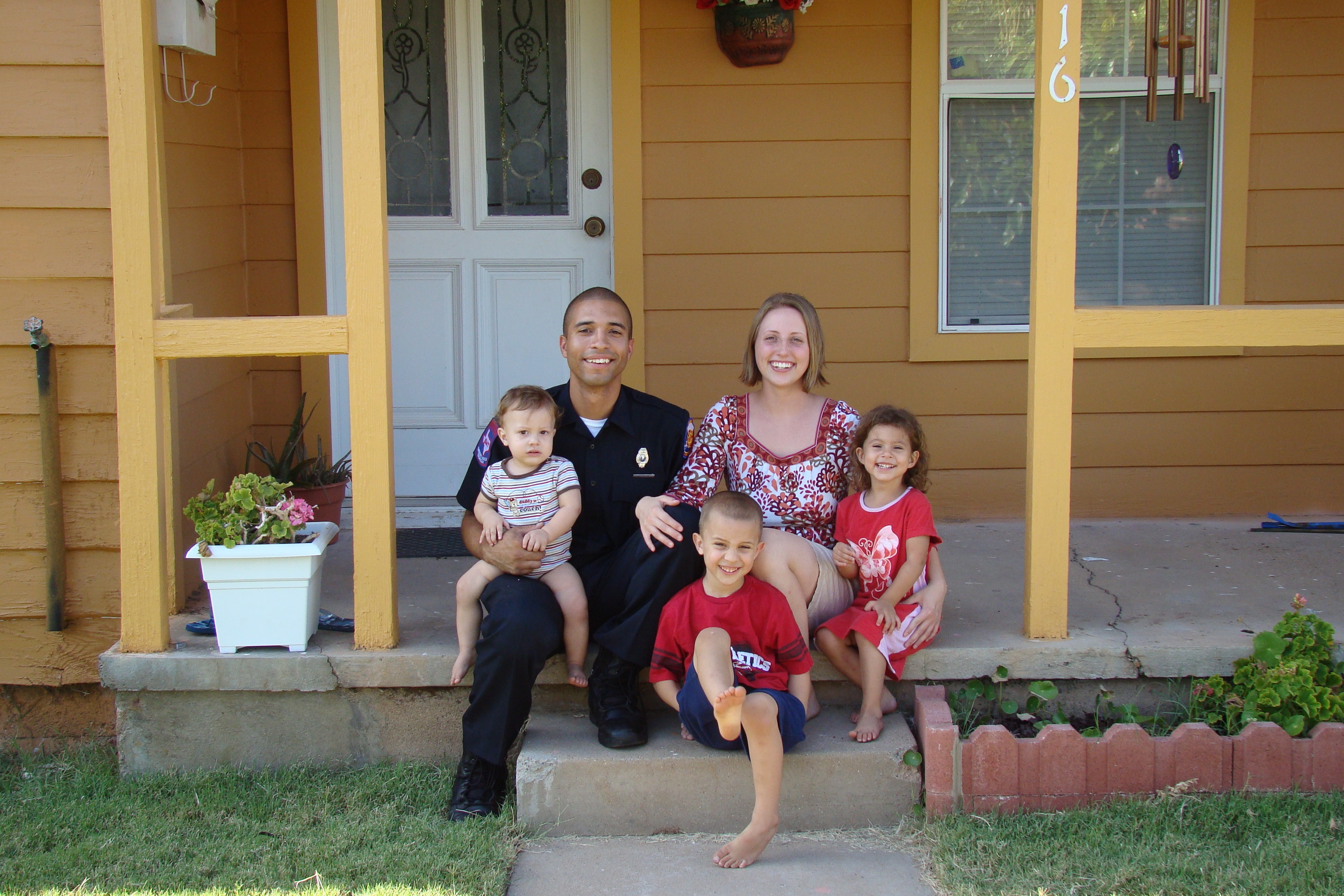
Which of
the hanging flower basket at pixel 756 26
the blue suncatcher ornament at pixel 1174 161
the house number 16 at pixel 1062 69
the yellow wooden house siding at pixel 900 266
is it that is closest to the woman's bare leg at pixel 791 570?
the house number 16 at pixel 1062 69

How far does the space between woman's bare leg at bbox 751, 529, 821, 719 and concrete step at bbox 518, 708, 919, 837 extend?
7.7 inches

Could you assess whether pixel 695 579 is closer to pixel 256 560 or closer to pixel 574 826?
pixel 574 826

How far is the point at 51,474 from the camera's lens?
328cm

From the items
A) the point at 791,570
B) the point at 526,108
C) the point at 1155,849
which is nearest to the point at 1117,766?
the point at 1155,849

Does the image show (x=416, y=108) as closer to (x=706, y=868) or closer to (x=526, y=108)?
(x=526, y=108)

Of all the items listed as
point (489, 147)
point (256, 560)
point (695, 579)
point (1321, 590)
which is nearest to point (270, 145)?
point (489, 147)

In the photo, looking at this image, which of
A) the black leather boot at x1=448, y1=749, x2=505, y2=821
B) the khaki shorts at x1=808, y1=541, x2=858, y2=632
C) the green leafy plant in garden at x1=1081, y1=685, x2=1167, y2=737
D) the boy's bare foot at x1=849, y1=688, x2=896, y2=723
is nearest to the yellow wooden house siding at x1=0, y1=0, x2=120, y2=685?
the black leather boot at x1=448, y1=749, x2=505, y2=821

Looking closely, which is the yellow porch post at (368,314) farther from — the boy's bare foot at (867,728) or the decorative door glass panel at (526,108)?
the decorative door glass panel at (526,108)

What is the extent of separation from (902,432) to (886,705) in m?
0.70

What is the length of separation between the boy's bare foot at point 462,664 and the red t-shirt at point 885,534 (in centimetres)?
100

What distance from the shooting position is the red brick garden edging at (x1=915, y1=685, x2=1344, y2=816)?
2.79m

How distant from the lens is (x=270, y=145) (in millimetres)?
4371

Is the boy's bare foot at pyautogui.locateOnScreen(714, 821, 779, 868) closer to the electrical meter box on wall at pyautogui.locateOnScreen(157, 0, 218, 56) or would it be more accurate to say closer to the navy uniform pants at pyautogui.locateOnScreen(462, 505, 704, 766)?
the navy uniform pants at pyautogui.locateOnScreen(462, 505, 704, 766)

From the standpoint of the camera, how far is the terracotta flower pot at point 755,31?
13.7 feet
